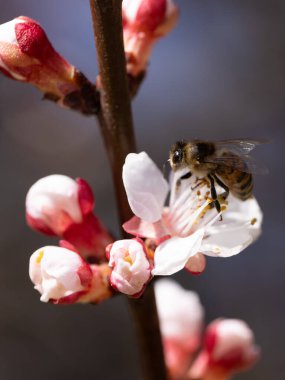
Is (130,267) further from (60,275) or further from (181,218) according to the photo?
(181,218)

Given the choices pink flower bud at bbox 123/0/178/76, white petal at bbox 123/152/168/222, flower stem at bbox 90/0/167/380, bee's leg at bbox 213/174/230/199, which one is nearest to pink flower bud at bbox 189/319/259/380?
flower stem at bbox 90/0/167/380

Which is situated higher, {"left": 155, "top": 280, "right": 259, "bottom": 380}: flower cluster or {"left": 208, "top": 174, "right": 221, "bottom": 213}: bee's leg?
{"left": 208, "top": 174, "right": 221, "bottom": 213}: bee's leg

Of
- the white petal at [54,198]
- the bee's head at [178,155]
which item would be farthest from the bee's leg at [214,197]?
the white petal at [54,198]

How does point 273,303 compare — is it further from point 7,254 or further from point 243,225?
point 243,225

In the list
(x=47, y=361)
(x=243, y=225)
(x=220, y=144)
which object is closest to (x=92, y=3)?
(x=220, y=144)

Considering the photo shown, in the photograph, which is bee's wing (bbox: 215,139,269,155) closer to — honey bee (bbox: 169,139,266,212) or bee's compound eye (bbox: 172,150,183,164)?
honey bee (bbox: 169,139,266,212)

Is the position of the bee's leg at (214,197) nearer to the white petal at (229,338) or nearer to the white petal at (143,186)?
the white petal at (143,186)
